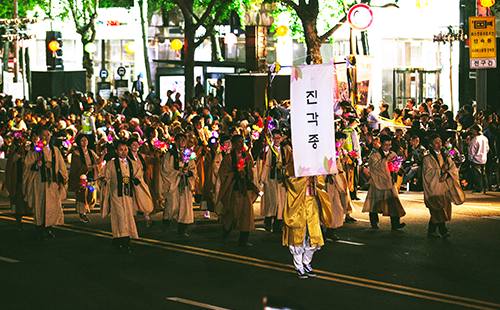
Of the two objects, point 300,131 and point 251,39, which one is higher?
point 251,39

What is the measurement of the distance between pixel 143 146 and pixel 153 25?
3025 cm

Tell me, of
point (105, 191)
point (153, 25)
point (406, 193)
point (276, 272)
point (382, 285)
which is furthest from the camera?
point (153, 25)

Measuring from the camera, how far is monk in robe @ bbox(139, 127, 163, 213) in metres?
14.1

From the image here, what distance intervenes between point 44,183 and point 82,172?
79.5 inches

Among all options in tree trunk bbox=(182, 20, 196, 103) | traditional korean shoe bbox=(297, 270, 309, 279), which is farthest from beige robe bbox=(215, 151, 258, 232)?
tree trunk bbox=(182, 20, 196, 103)

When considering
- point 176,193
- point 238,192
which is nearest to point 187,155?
point 176,193

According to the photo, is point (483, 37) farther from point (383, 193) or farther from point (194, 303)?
point (194, 303)

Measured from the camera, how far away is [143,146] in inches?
591

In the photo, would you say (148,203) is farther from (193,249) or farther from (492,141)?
(492,141)

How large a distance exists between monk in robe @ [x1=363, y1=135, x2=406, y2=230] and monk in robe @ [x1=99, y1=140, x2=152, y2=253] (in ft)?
14.1

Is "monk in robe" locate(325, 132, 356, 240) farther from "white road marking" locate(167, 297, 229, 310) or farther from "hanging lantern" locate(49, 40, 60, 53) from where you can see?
"hanging lantern" locate(49, 40, 60, 53)

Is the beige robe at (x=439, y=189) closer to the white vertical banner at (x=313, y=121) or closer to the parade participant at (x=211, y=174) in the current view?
the white vertical banner at (x=313, y=121)

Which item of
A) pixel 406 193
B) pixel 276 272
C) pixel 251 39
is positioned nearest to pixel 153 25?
pixel 251 39

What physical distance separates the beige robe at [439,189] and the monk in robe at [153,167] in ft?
16.7
